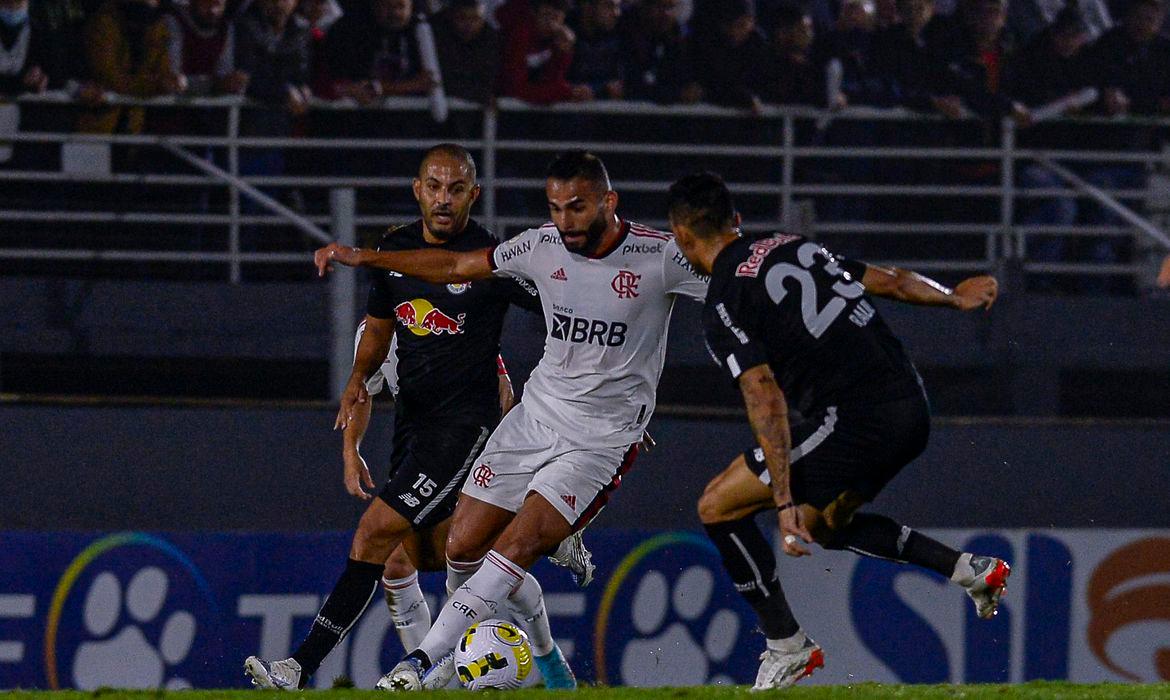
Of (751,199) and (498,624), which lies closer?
(498,624)

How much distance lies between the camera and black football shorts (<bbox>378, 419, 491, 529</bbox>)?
21.9ft

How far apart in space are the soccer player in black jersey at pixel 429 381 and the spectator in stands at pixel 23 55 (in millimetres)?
4871

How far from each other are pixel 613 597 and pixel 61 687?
251 centimetres

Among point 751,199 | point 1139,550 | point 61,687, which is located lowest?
point 61,687

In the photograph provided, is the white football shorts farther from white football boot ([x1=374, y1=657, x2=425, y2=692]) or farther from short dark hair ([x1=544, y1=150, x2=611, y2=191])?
short dark hair ([x1=544, y1=150, x2=611, y2=191])

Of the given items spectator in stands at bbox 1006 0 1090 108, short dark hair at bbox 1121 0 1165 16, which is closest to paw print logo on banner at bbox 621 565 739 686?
spectator in stands at bbox 1006 0 1090 108

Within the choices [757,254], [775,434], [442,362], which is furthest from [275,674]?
[757,254]

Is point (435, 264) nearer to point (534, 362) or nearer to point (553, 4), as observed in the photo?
point (534, 362)

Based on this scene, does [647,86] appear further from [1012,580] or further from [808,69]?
[1012,580]

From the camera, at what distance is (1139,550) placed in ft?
27.2

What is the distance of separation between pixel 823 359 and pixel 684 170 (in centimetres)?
592

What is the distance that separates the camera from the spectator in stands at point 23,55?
35.0ft

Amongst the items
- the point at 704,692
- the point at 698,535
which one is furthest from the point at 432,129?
the point at 704,692

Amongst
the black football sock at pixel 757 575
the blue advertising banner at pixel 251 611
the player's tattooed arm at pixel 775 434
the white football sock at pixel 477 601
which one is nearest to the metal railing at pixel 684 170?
the blue advertising banner at pixel 251 611
